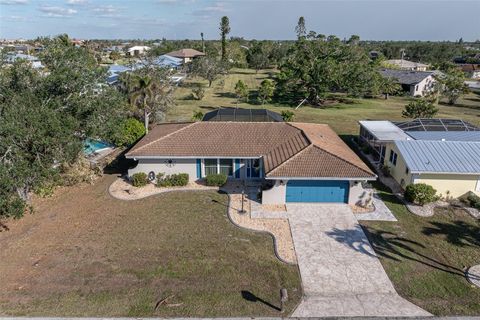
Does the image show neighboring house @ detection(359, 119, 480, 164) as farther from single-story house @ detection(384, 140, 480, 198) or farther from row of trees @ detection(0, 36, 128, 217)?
row of trees @ detection(0, 36, 128, 217)

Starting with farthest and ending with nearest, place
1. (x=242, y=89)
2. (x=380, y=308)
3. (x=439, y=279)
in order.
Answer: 1. (x=242, y=89)
2. (x=439, y=279)
3. (x=380, y=308)

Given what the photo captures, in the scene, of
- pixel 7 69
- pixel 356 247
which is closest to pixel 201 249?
pixel 356 247

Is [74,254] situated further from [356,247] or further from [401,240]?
[401,240]

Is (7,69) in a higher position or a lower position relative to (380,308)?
higher

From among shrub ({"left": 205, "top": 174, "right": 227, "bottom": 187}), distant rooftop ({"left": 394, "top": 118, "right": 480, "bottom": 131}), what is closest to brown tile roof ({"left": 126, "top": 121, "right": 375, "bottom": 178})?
shrub ({"left": 205, "top": 174, "right": 227, "bottom": 187})

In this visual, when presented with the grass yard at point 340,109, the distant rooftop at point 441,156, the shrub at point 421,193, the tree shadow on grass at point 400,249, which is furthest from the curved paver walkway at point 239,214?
the grass yard at point 340,109

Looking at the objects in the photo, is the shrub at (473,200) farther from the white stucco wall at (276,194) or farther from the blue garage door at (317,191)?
the white stucco wall at (276,194)
